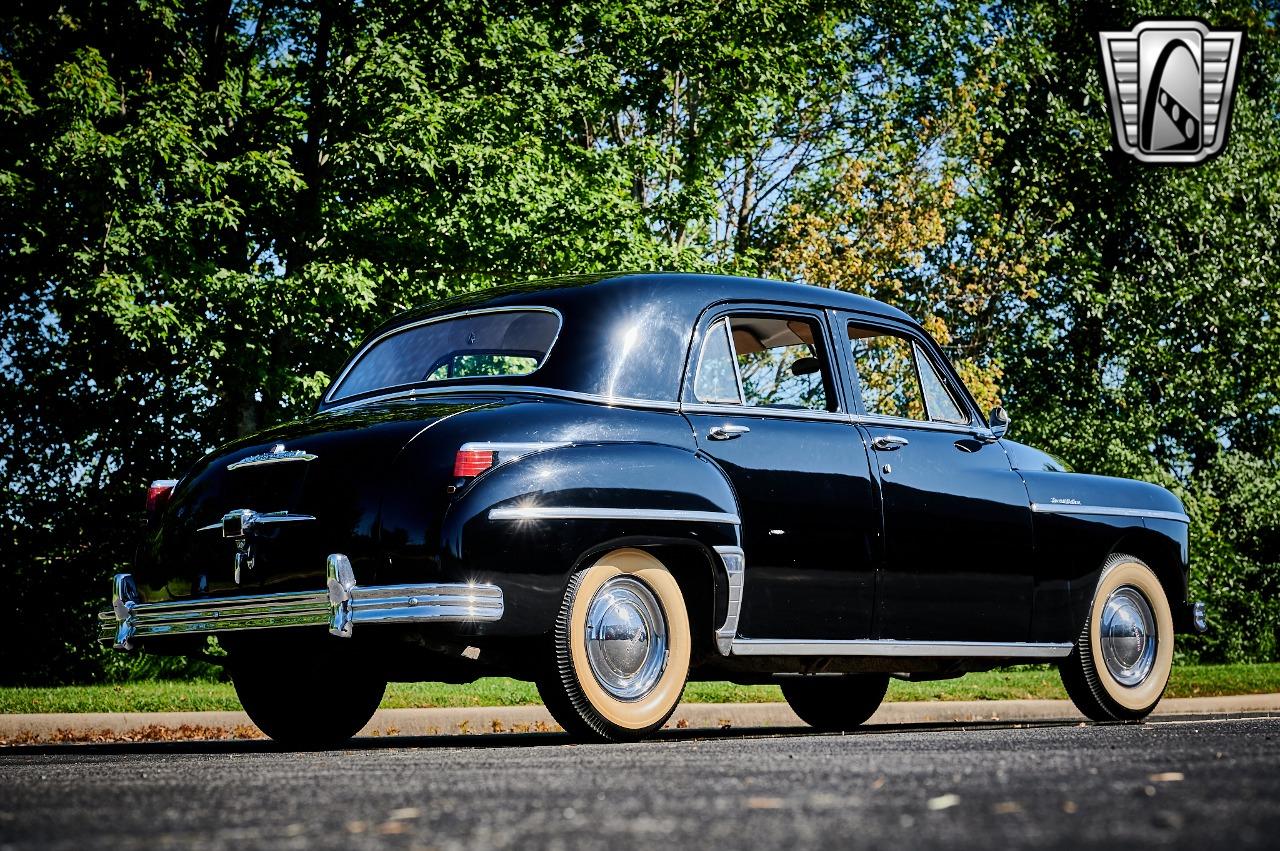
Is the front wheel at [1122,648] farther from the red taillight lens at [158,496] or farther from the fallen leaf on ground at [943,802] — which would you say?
the fallen leaf on ground at [943,802]

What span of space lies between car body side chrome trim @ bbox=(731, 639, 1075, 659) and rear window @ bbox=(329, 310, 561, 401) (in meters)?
1.58

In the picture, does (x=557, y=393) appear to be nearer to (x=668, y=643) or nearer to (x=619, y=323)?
(x=619, y=323)

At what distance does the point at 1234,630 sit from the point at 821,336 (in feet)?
73.0

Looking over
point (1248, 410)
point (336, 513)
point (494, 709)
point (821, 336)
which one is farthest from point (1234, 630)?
point (336, 513)

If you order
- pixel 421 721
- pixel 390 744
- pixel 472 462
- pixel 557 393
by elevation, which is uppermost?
pixel 557 393

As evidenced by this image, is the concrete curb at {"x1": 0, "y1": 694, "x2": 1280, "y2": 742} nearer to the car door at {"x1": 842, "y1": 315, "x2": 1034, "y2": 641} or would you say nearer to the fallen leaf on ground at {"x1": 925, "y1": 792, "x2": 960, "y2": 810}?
the car door at {"x1": 842, "y1": 315, "x2": 1034, "y2": 641}

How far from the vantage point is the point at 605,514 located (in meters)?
6.45

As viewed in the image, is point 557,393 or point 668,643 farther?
point 557,393

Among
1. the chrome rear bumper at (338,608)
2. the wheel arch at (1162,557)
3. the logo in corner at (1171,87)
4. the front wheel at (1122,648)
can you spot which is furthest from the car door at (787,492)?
the logo in corner at (1171,87)

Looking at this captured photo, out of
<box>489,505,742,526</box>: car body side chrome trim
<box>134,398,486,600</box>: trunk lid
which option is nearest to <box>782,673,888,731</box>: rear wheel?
<box>489,505,742,526</box>: car body side chrome trim

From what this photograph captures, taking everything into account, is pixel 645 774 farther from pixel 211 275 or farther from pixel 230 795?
pixel 211 275

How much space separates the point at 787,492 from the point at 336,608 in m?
2.12

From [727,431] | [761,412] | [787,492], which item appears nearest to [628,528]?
[727,431]

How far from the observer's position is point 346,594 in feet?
20.4
